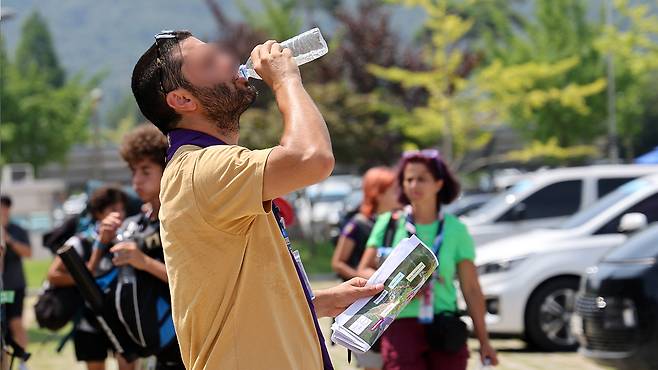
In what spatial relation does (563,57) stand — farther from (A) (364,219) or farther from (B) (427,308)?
(B) (427,308)

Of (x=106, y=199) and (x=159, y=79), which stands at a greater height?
(x=159, y=79)

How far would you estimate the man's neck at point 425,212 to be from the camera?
717cm

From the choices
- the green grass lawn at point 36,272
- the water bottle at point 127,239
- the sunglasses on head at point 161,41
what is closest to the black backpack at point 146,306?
the water bottle at point 127,239

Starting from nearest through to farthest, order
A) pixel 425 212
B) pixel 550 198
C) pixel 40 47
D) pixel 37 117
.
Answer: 1. pixel 425 212
2. pixel 550 198
3. pixel 37 117
4. pixel 40 47

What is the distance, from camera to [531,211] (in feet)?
53.2

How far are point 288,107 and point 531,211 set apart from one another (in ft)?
43.5

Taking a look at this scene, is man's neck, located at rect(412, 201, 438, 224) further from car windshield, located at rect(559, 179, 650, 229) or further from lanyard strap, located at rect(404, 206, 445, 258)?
car windshield, located at rect(559, 179, 650, 229)

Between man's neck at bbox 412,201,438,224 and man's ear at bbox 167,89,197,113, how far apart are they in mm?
3857

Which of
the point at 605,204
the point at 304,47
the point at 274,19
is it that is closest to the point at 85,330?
the point at 304,47

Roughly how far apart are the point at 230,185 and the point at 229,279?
29 cm

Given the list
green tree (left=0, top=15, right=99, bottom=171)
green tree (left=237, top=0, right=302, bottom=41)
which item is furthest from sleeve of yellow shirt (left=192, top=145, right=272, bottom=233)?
green tree (left=0, top=15, right=99, bottom=171)

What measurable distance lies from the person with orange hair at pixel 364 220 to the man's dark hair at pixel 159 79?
16.5 ft

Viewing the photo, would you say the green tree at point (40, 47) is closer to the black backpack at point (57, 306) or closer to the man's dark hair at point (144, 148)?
the black backpack at point (57, 306)

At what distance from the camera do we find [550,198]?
16.0 metres
